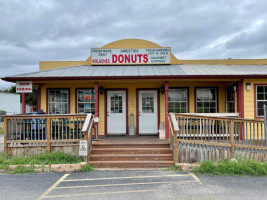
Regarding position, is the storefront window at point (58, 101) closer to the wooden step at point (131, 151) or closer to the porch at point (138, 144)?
the porch at point (138, 144)

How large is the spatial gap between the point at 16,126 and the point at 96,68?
4705mm

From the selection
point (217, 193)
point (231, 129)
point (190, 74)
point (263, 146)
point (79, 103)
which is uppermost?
point (190, 74)

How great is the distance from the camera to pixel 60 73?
970 centimetres

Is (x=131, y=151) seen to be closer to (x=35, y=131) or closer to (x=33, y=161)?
(x=33, y=161)

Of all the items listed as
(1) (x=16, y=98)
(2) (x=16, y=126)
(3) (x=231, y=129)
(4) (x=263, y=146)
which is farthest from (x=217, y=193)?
(1) (x=16, y=98)

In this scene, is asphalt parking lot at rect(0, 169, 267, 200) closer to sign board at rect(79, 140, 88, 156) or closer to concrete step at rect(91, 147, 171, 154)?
sign board at rect(79, 140, 88, 156)

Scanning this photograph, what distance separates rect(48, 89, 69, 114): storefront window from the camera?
10570 mm

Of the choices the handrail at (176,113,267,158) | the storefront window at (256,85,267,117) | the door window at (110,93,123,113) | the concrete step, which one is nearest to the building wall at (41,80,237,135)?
the door window at (110,93,123,113)

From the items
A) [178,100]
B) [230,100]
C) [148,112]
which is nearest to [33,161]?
[148,112]

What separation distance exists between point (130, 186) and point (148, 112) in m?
5.66

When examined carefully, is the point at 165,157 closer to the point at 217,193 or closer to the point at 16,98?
the point at 217,193

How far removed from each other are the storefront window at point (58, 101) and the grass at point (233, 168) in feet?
22.3

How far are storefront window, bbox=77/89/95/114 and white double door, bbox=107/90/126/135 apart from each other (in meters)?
0.80

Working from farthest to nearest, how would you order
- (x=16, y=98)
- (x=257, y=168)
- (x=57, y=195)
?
(x=16, y=98) < (x=257, y=168) < (x=57, y=195)
